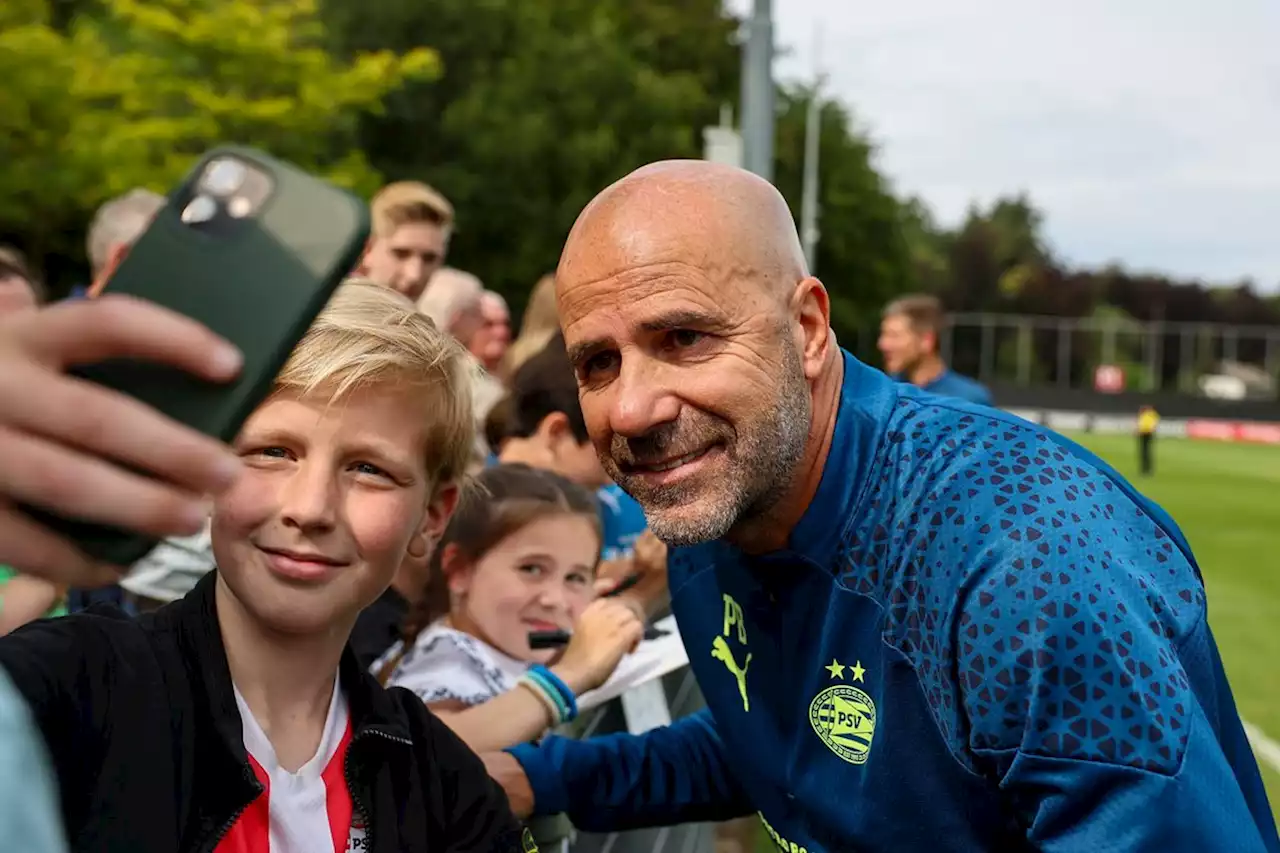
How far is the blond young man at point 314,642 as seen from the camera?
1568mm

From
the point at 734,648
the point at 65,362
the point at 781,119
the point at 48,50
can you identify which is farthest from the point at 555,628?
the point at 781,119

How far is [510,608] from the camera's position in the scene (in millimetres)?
3055

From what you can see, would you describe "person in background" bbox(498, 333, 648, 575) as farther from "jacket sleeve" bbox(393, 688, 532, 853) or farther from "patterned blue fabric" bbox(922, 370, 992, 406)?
"patterned blue fabric" bbox(922, 370, 992, 406)

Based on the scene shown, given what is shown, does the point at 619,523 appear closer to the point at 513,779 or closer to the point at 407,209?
the point at 407,209

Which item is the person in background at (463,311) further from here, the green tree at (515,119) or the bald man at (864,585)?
the green tree at (515,119)

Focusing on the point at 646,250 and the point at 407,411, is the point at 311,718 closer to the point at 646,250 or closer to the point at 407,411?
the point at 407,411

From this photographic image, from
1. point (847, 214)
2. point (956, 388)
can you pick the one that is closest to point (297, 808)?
point (956, 388)

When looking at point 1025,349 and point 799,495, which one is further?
point 1025,349

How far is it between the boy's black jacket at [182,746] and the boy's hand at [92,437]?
28.1 inches

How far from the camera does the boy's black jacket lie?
1388mm

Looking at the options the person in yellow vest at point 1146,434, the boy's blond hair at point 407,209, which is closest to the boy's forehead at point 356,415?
the boy's blond hair at point 407,209

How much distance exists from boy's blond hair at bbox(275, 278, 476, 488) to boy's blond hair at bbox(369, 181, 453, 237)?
358cm

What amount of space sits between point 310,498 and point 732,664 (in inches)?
35.5

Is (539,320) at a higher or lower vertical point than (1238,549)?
higher
